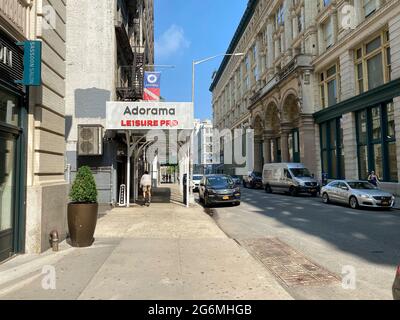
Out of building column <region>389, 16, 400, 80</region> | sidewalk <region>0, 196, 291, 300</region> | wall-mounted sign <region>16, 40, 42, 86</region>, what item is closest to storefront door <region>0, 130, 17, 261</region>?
sidewalk <region>0, 196, 291, 300</region>

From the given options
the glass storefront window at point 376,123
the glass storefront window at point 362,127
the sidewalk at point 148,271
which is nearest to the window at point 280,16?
the glass storefront window at point 362,127

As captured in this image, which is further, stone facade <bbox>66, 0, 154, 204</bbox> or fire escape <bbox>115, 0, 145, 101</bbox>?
fire escape <bbox>115, 0, 145, 101</bbox>

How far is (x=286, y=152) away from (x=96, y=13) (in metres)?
28.2

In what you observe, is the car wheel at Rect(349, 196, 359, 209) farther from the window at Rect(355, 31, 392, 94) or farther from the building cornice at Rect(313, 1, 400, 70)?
the building cornice at Rect(313, 1, 400, 70)

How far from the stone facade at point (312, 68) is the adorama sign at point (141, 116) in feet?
47.8

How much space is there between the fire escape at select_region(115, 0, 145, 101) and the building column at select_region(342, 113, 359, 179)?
53.6ft

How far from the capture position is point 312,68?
113 feet

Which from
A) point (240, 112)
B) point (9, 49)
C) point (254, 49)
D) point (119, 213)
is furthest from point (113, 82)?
point (240, 112)

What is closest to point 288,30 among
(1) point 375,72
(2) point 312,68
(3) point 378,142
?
(2) point 312,68

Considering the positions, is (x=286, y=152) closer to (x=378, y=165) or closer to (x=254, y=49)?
(x=378, y=165)

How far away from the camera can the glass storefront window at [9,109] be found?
6680 mm

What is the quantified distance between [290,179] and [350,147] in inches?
236

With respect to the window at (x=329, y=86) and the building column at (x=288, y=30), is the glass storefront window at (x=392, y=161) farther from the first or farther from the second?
the building column at (x=288, y=30)

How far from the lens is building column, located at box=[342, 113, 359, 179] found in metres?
27.5
